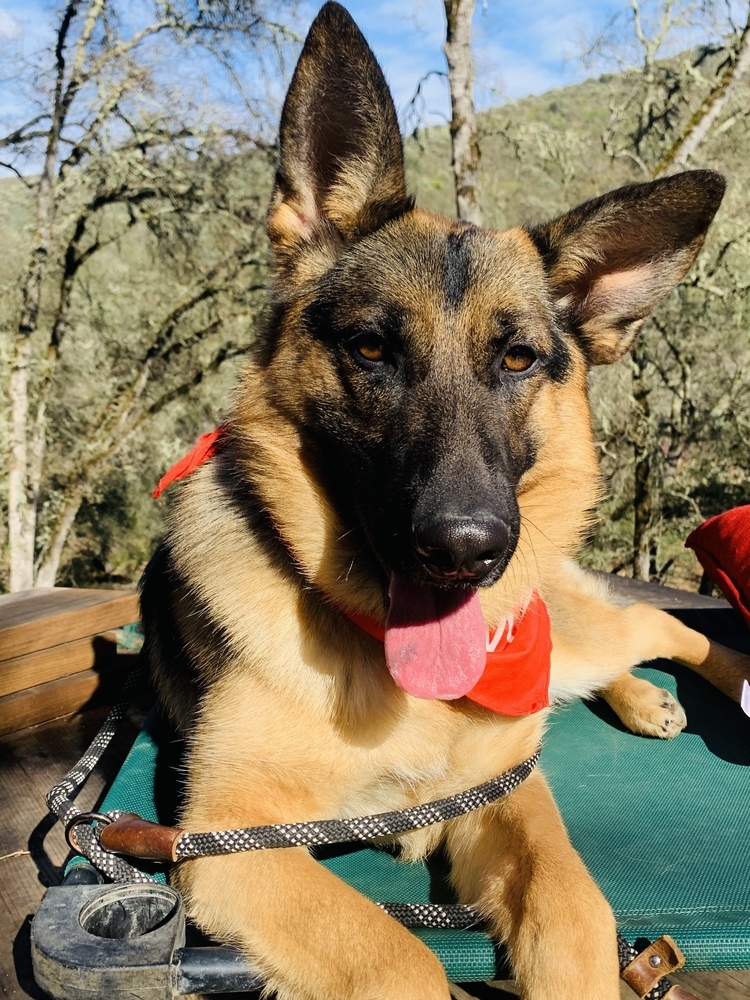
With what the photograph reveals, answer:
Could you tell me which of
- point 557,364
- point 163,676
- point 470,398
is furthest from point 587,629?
point 163,676

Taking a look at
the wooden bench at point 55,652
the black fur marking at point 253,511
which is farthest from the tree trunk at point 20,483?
the black fur marking at point 253,511

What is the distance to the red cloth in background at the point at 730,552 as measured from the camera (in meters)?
3.17

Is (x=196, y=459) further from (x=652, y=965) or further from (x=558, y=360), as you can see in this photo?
(x=652, y=965)

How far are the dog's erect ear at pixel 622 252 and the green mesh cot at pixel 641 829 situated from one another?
4.91 ft

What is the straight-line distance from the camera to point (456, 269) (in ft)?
7.25

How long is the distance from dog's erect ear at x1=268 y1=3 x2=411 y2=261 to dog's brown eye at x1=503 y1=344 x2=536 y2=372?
0.64 meters

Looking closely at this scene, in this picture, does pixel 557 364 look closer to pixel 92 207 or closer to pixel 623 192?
pixel 623 192

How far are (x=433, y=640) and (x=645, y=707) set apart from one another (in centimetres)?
139

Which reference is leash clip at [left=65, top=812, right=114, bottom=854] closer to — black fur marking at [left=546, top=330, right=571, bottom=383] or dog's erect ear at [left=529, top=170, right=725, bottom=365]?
black fur marking at [left=546, top=330, right=571, bottom=383]

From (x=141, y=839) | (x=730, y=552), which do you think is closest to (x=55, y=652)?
(x=141, y=839)

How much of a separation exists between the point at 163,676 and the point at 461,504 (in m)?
1.54

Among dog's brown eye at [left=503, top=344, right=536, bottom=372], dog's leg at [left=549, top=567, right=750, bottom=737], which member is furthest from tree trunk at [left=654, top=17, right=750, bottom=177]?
dog's brown eye at [left=503, top=344, right=536, bottom=372]

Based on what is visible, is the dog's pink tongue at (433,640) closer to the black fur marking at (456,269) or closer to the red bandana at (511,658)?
the red bandana at (511,658)

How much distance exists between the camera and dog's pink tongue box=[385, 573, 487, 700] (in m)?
1.92
